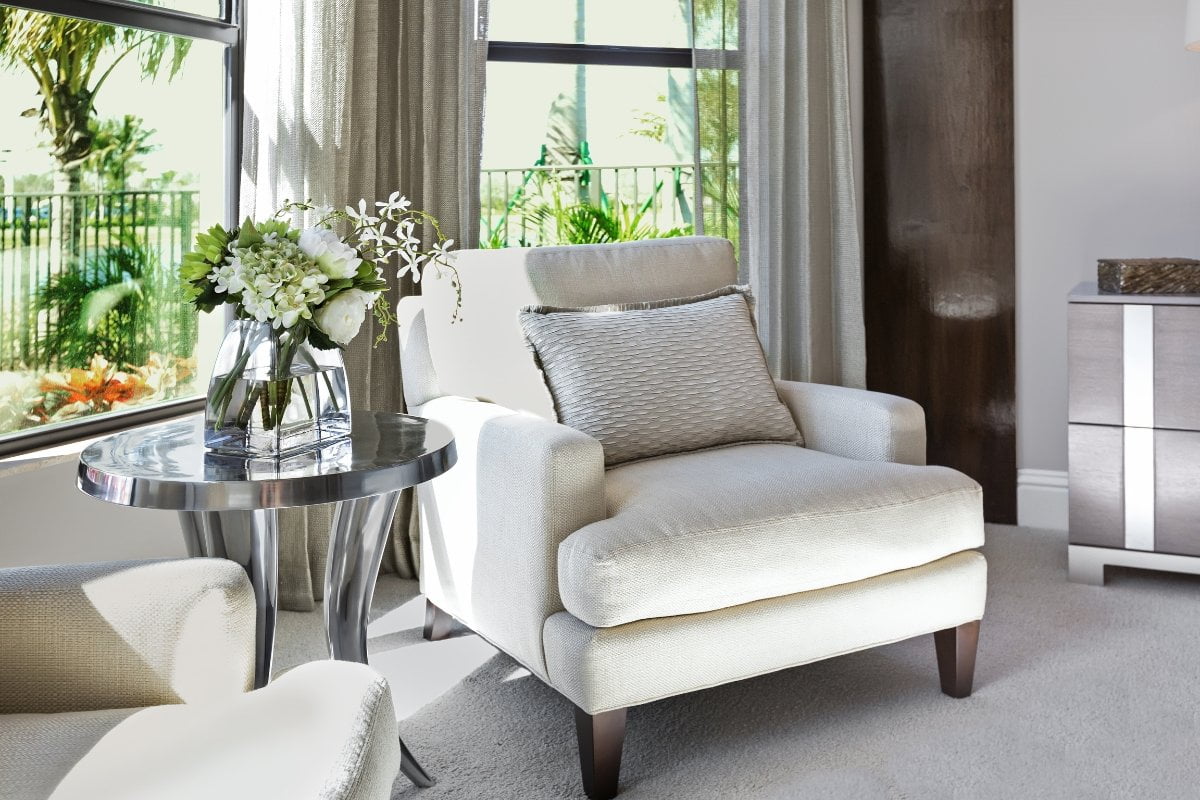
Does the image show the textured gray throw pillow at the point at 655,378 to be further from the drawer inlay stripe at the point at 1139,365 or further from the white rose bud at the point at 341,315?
the drawer inlay stripe at the point at 1139,365

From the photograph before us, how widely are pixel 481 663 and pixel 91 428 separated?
3.53ft

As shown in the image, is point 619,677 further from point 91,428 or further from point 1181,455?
point 1181,455

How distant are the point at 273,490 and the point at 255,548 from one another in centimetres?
29

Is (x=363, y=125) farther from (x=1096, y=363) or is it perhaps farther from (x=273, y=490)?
(x=1096, y=363)

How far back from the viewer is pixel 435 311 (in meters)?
2.59

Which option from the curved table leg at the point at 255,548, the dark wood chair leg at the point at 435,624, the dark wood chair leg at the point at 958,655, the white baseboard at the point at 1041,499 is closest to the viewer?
the curved table leg at the point at 255,548

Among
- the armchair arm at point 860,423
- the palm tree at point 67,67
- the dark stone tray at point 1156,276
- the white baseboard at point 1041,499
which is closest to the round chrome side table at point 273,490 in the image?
the palm tree at point 67,67

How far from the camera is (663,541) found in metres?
1.90

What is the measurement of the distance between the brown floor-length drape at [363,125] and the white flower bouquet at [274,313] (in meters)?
1.14

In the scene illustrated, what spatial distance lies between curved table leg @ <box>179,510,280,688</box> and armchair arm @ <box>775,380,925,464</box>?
50.5 inches

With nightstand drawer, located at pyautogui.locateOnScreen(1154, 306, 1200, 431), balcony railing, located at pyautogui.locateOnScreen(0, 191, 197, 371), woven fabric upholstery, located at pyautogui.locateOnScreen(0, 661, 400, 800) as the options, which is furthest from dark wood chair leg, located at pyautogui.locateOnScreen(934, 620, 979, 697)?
balcony railing, located at pyautogui.locateOnScreen(0, 191, 197, 371)

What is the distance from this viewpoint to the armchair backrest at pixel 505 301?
256 cm

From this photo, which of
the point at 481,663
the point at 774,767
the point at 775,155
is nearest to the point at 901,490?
the point at 774,767

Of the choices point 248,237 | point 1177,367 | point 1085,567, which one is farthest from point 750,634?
point 1177,367
